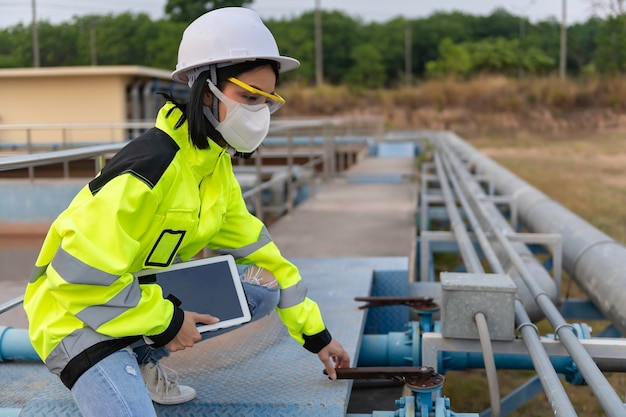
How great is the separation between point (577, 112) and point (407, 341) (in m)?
38.5

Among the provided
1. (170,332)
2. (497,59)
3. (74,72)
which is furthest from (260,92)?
(497,59)

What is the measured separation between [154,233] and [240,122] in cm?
42

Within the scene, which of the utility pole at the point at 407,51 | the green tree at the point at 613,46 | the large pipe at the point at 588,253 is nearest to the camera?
the large pipe at the point at 588,253

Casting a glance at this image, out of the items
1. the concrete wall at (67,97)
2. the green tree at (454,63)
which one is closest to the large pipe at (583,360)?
the concrete wall at (67,97)

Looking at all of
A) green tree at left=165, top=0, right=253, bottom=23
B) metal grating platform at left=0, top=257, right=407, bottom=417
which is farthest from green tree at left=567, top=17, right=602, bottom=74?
metal grating platform at left=0, top=257, right=407, bottom=417

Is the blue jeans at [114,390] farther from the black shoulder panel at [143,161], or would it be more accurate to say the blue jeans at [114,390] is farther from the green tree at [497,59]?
the green tree at [497,59]

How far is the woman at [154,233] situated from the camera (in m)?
1.96

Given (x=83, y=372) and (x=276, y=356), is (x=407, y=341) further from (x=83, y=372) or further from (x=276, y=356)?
(x=83, y=372)

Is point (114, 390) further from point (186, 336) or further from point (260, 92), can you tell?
point (260, 92)

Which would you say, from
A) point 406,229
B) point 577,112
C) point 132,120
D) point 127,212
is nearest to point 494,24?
point 577,112

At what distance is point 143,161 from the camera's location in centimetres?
204

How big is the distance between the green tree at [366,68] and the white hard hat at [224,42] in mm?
62029

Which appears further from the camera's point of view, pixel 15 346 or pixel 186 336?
pixel 15 346

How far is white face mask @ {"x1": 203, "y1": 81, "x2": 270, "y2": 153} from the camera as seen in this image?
Answer: 7.35 feet
